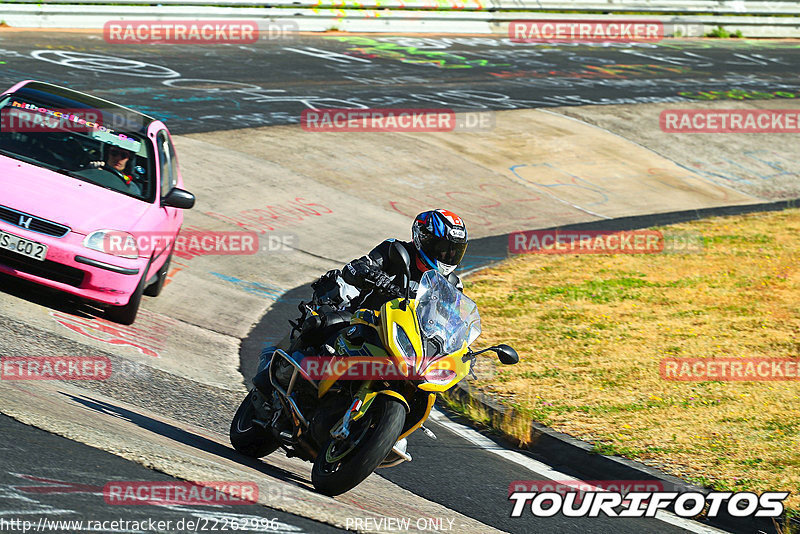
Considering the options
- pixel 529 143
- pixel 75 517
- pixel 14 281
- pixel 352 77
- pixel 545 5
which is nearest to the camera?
pixel 75 517

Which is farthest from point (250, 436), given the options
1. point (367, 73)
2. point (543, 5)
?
point (543, 5)

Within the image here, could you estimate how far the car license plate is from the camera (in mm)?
7961

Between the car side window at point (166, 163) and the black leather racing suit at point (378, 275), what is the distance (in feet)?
13.5

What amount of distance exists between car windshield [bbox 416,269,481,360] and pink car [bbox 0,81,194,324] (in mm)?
3800

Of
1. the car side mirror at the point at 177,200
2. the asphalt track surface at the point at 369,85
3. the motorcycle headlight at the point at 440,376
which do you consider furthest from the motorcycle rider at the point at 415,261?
the car side mirror at the point at 177,200

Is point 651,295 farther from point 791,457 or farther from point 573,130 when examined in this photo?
point 573,130

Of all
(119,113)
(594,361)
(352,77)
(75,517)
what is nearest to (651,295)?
(594,361)

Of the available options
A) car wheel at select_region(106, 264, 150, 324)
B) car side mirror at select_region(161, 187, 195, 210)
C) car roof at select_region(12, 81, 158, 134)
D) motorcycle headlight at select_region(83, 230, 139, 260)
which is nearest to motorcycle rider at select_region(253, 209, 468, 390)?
motorcycle headlight at select_region(83, 230, 139, 260)

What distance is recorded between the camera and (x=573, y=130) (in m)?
21.8

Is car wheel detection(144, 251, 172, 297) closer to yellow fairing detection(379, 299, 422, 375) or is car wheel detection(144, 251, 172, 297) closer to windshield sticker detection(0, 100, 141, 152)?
windshield sticker detection(0, 100, 141, 152)

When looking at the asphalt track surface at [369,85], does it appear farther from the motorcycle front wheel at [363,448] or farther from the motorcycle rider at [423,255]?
the motorcycle rider at [423,255]

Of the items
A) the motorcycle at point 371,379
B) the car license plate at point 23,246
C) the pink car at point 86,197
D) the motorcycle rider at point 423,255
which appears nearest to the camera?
the motorcycle at point 371,379

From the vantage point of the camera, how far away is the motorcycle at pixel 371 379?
527 centimetres

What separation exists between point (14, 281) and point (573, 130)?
15.3 m
